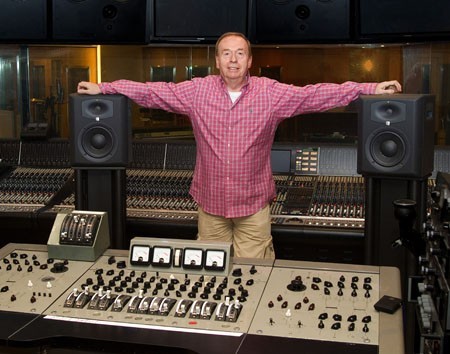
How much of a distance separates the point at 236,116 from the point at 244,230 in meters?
0.59

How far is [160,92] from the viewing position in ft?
12.2

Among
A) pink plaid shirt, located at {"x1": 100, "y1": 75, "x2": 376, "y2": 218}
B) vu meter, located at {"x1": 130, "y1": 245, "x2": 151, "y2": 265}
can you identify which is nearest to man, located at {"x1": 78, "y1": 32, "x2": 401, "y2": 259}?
pink plaid shirt, located at {"x1": 100, "y1": 75, "x2": 376, "y2": 218}

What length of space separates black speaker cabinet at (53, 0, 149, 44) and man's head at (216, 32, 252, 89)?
109cm

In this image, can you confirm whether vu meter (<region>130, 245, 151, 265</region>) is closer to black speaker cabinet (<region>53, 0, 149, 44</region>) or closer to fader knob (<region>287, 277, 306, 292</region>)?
fader knob (<region>287, 277, 306, 292</region>)

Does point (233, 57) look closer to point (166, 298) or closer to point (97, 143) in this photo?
point (97, 143)

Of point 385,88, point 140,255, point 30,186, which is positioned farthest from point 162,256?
point 30,186

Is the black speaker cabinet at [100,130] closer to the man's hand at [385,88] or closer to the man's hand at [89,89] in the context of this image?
the man's hand at [89,89]

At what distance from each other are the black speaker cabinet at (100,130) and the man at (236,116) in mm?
64

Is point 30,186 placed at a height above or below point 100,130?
below

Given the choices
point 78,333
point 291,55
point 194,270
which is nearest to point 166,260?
point 194,270

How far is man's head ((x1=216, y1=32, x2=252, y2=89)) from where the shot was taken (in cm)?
357

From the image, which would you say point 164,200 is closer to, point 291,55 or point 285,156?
point 285,156

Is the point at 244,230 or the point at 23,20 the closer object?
the point at 244,230

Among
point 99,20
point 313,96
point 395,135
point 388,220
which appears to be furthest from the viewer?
point 99,20
